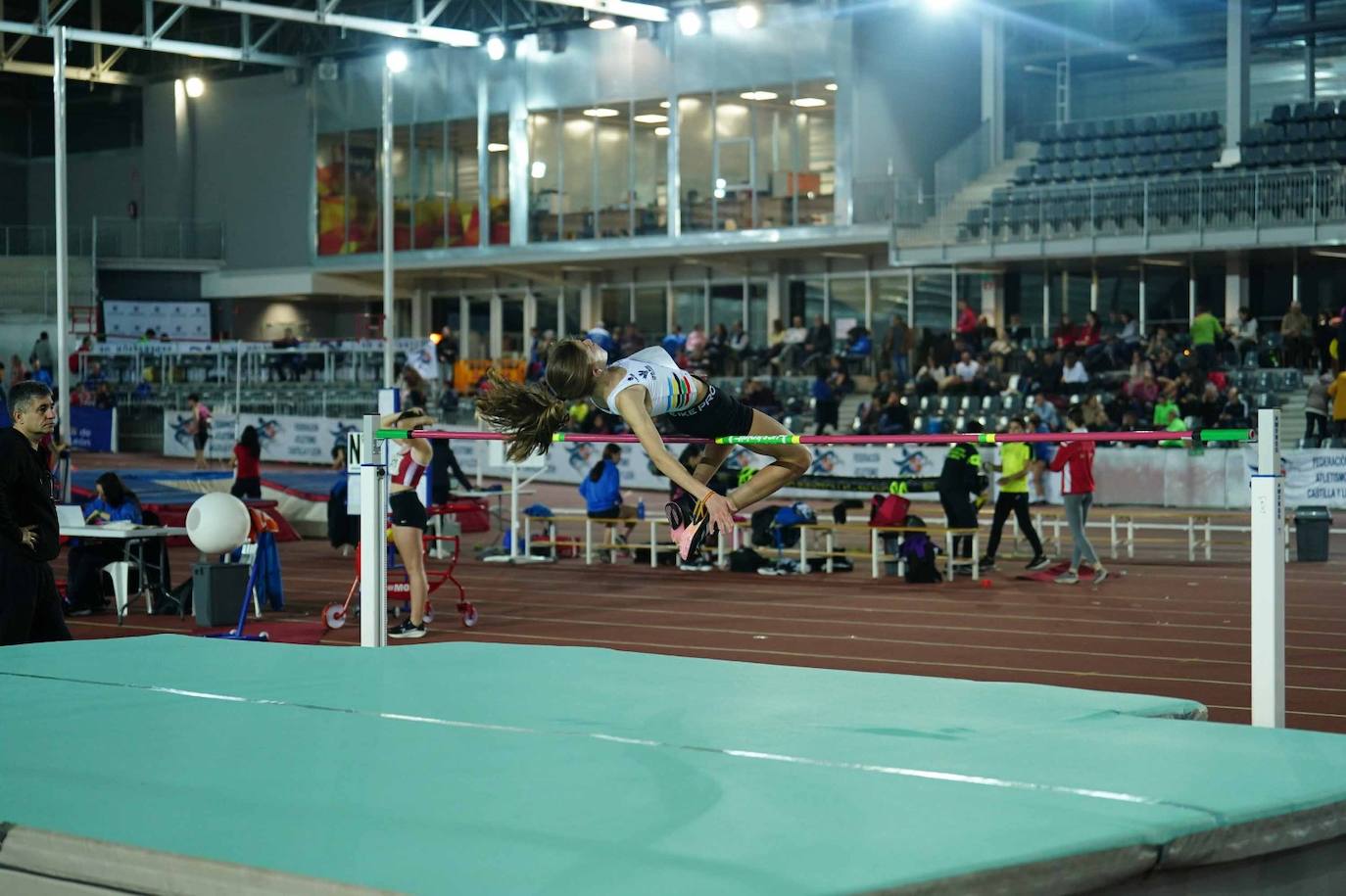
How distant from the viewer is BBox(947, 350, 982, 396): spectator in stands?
25156 millimetres

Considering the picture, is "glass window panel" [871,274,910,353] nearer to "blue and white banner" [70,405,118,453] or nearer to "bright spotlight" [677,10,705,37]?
"bright spotlight" [677,10,705,37]

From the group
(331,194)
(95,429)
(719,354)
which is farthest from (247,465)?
(331,194)

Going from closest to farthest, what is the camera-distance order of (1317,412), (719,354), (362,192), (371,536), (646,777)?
(646,777)
(371,536)
(1317,412)
(719,354)
(362,192)

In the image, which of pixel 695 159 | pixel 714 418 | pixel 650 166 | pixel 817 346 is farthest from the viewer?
pixel 650 166

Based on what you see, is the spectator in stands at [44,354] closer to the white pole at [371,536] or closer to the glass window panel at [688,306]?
the glass window panel at [688,306]

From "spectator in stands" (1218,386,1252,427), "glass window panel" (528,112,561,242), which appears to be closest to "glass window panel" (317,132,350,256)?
"glass window panel" (528,112,561,242)

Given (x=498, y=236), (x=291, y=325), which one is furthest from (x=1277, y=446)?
(x=291, y=325)

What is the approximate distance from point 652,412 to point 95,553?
8151 mm

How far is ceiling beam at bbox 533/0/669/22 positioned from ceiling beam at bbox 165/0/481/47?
3432mm

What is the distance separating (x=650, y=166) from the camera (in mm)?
34250

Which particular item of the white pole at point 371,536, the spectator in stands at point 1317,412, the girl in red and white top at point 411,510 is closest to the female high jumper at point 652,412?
the white pole at point 371,536

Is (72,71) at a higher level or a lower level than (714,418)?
higher

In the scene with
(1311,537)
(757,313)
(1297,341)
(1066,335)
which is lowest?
(1311,537)

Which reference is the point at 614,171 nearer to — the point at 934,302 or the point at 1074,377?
the point at 934,302
